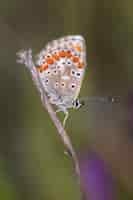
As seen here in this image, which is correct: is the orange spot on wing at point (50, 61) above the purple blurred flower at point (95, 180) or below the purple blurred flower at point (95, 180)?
above

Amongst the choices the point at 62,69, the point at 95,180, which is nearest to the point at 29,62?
the point at 62,69

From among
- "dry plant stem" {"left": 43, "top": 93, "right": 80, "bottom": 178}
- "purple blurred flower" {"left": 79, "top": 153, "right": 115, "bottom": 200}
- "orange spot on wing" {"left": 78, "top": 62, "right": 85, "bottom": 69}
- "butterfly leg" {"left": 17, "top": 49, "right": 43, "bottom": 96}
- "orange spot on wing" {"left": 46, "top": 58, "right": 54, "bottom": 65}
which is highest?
"orange spot on wing" {"left": 46, "top": 58, "right": 54, "bottom": 65}

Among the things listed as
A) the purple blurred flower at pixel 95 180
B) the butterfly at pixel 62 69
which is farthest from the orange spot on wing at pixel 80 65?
the purple blurred flower at pixel 95 180

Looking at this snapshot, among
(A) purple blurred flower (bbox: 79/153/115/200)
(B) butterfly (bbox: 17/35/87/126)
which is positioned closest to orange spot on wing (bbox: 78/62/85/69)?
(B) butterfly (bbox: 17/35/87/126)

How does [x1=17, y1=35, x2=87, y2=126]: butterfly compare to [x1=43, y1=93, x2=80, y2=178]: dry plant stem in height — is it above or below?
above

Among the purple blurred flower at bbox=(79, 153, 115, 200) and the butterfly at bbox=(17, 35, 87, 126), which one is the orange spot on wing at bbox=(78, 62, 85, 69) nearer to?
the butterfly at bbox=(17, 35, 87, 126)

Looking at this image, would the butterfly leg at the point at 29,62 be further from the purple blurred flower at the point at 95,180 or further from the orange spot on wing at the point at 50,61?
the purple blurred flower at the point at 95,180
